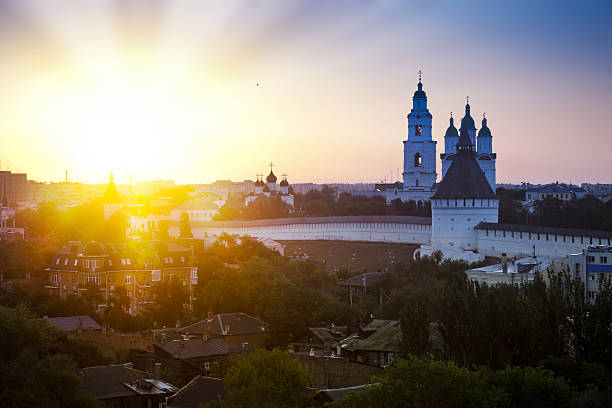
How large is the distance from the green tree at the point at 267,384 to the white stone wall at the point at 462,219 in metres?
20.1

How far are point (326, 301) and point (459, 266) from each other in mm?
7102

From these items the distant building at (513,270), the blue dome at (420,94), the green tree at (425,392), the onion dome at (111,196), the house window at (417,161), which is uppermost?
the blue dome at (420,94)

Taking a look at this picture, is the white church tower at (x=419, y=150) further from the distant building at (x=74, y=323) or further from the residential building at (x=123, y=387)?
the residential building at (x=123, y=387)

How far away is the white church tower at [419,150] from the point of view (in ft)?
212

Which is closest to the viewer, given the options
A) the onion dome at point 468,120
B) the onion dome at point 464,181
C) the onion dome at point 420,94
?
the onion dome at point 464,181

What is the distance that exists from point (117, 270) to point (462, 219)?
12318 millimetres

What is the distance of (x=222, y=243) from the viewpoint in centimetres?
4344

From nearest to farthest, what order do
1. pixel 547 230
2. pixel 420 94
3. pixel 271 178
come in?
pixel 547 230
pixel 420 94
pixel 271 178

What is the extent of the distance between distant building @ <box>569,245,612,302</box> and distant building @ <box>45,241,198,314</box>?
12.0 meters

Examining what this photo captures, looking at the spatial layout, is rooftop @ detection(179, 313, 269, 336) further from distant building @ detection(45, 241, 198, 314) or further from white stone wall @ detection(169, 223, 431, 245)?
white stone wall @ detection(169, 223, 431, 245)

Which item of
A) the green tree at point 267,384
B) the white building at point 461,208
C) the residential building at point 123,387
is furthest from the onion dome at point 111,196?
the green tree at point 267,384

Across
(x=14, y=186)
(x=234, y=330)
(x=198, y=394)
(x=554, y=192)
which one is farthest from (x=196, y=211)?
(x=14, y=186)

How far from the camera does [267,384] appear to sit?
18.1 m

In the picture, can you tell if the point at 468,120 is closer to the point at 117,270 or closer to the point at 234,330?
the point at 117,270
